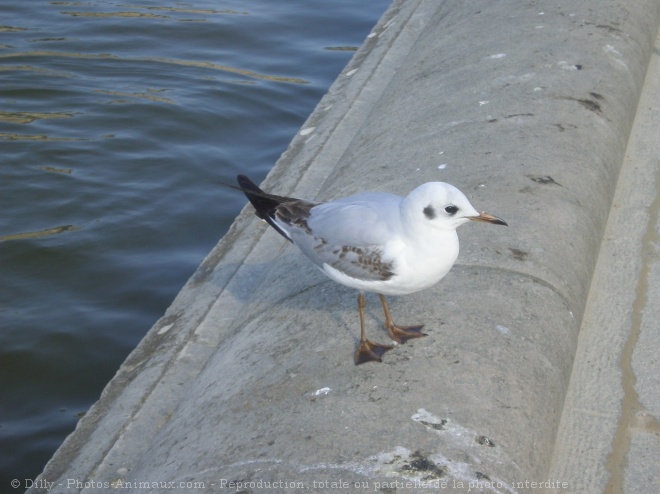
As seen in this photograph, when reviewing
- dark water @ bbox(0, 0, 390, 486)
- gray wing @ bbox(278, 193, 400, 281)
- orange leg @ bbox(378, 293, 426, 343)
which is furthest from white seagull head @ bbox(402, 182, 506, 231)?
dark water @ bbox(0, 0, 390, 486)

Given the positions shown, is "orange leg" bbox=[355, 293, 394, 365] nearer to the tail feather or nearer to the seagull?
the seagull

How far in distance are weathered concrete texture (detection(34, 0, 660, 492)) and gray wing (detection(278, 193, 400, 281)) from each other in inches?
12.2

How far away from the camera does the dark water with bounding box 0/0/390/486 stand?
5414mm

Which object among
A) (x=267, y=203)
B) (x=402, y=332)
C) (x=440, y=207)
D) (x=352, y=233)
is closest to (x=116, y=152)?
(x=267, y=203)

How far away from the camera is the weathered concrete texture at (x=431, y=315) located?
9.43 ft

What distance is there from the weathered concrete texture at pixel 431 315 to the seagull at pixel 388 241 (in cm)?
22

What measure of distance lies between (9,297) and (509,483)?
4104mm

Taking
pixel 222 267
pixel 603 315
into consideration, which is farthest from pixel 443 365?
pixel 222 267

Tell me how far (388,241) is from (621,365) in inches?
44.1

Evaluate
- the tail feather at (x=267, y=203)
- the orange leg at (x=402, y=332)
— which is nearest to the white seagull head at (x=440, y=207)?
the orange leg at (x=402, y=332)

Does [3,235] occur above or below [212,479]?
below

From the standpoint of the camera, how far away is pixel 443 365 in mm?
3137

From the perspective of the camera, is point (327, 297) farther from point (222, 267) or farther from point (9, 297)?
point (9, 297)

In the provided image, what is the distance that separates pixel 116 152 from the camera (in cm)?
755
